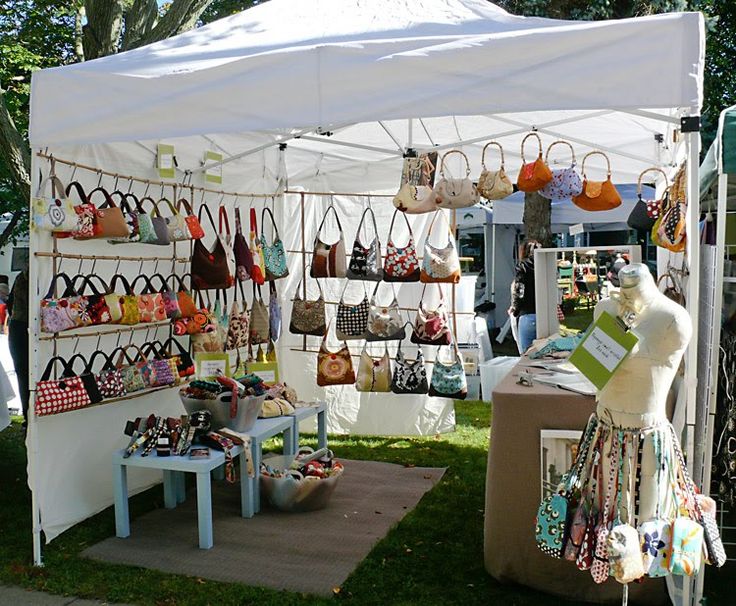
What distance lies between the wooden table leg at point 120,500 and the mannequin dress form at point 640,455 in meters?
A: 2.58

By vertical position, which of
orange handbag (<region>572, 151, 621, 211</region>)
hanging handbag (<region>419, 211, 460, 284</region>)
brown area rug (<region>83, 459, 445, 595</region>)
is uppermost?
orange handbag (<region>572, 151, 621, 211</region>)

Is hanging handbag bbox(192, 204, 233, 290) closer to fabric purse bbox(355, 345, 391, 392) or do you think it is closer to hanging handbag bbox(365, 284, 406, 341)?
hanging handbag bbox(365, 284, 406, 341)

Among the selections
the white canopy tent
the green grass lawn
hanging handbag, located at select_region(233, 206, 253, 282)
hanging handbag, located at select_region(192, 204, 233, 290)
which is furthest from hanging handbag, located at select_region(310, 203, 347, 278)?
the green grass lawn

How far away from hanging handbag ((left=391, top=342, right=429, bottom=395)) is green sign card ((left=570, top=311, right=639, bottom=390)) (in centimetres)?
309

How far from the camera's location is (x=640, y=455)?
258 centimetres

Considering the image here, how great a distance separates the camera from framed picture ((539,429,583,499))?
130 inches

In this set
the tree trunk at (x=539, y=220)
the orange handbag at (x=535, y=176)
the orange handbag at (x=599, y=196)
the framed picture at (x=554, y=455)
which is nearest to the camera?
the framed picture at (x=554, y=455)

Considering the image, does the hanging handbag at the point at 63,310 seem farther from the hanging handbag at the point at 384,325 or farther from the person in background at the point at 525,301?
the person in background at the point at 525,301

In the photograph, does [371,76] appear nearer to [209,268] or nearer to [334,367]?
[209,268]

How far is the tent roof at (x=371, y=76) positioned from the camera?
2.79 meters

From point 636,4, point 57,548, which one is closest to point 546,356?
point 57,548

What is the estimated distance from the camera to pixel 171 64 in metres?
3.43

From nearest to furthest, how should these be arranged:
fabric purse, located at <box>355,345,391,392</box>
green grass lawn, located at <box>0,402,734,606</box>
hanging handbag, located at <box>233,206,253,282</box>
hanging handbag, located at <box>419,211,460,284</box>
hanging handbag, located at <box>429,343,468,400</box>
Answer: green grass lawn, located at <box>0,402,734,606</box>, hanging handbag, located at <box>419,211,460,284</box>, hanging handbag, located at <box>233,206,253,282</box>, hanging handbag, located at <box>429,343,468,400</box>, fabric purse, located at <box>355,345,391,392</box>

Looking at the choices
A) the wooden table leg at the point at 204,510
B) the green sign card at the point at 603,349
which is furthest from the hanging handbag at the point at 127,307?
the green sign card at the point at 603,349
